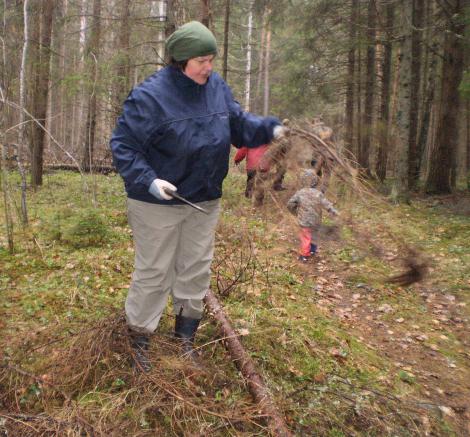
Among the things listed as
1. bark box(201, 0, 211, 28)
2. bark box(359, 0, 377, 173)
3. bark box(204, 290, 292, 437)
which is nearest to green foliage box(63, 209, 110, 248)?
bark box(204, 290, 292, 437)

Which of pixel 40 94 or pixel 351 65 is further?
pixel 351 65

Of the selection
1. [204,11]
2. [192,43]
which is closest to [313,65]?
[204,11]

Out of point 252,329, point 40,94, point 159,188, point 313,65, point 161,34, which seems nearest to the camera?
point 159,188

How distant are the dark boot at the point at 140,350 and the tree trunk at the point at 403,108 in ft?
30.1

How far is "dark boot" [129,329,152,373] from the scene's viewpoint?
301cm

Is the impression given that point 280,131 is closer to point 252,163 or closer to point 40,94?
point 252,163

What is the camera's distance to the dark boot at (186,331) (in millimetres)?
3219

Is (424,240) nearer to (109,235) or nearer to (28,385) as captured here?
(109,235)

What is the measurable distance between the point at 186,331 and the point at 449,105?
11.2 meters

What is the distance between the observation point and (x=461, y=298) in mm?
5719

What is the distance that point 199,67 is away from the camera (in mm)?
2682

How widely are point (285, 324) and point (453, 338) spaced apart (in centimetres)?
208

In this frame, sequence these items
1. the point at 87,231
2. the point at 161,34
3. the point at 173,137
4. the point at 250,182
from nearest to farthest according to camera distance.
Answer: the point at 173,137
the point at 250,182
the point at 87,231
the point at 161,34

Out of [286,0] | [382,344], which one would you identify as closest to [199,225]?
[382,344]
